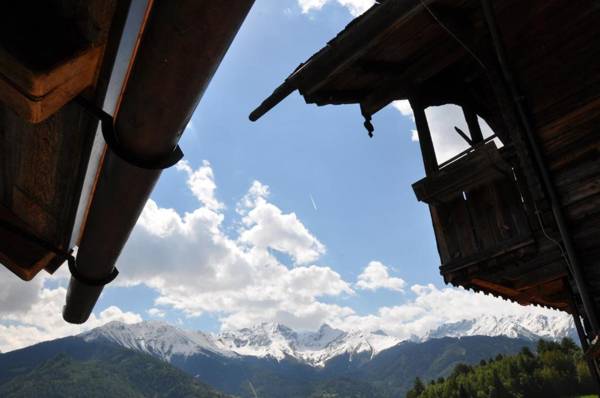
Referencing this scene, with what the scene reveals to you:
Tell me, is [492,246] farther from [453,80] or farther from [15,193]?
[15,193]

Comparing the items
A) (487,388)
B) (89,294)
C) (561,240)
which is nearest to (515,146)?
(561,240)

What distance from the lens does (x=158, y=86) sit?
1.58m

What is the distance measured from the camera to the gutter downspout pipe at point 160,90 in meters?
1.39

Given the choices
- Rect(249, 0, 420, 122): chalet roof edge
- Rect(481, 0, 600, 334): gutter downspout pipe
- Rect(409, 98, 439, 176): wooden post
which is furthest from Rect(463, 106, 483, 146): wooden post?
Rect(249, 0, 420, 122): chalet roof edge

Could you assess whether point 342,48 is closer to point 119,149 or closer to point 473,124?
point 473,124

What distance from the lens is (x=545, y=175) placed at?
19.7 ft

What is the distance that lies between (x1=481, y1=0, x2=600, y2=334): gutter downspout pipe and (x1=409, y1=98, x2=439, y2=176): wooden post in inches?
64.3

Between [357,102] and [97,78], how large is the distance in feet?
23.5

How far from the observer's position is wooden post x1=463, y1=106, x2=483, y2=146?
867cm

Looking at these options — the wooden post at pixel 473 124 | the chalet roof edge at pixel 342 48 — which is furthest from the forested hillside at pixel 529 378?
the chalet roof edge at pixel 342 48

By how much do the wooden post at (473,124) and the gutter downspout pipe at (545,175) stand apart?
2.21 meters

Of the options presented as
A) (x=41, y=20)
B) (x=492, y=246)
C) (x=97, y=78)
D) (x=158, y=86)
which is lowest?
(x=158, y=86)

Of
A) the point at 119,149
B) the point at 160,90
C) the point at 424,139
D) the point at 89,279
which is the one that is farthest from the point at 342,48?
the point at 160,90

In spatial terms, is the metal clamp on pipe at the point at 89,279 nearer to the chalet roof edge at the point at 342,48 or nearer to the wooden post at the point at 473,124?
the chalet roof edge at the point at 342,48
